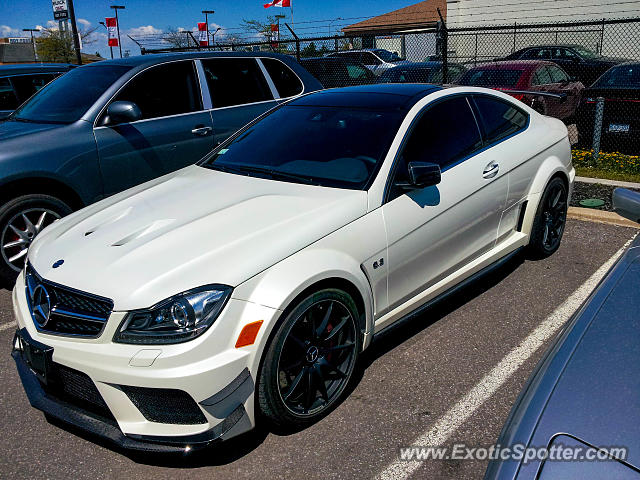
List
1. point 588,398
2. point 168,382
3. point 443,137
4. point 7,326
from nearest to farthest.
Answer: point 588,398 < point 168,382 < point 443,137 < point 7,326

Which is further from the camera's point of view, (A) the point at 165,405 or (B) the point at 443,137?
(B) the point at 443,137

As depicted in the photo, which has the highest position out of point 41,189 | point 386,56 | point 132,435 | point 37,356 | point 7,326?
point 386,56

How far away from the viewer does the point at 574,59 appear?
59.6 feet

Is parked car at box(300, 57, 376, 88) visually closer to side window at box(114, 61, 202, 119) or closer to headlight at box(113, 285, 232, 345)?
side window at box(114, 61, 202, 119)

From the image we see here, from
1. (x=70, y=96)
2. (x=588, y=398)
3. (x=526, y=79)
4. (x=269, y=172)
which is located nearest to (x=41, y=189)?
(x=70, y=96)

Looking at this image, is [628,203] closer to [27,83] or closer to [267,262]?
[267,262]

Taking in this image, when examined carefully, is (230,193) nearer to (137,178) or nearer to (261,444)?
(261,444)

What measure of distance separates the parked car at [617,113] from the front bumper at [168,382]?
309 inches

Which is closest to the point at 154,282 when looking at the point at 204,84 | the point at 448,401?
the point at 448,401

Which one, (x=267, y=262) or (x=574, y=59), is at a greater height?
(x=574, y=59)

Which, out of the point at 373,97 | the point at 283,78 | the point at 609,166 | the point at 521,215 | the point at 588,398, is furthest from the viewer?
the point at 609,166

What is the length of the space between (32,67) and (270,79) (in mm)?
3479

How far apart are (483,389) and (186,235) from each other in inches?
73.0

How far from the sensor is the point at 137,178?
5477mm
